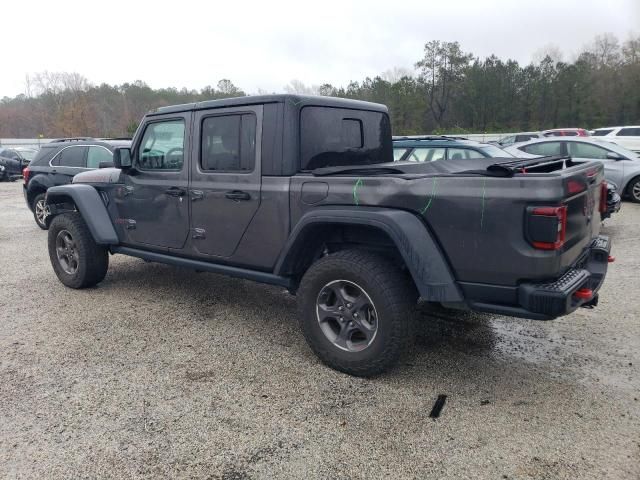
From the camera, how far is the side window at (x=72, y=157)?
925 centimetres

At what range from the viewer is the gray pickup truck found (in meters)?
2.90

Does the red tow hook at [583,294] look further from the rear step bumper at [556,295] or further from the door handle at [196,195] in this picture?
the door handle at [196,195]

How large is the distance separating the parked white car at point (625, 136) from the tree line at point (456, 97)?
29.1m

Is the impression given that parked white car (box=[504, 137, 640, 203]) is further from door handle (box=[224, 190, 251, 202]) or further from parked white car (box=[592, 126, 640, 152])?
door handle (box=[224, 190, 251, 202])

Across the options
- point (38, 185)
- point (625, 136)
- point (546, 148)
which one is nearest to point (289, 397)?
point (38, 185)

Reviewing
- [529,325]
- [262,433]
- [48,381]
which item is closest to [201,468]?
[262,433]

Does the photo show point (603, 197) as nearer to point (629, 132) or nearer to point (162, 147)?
point (162, 147)

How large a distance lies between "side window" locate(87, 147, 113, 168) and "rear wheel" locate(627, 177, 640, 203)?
10.7 meters

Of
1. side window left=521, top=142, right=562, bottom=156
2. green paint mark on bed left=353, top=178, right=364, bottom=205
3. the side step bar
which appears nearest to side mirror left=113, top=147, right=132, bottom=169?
the side step bar

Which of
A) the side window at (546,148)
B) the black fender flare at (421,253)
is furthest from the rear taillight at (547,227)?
the side window at (546,148)

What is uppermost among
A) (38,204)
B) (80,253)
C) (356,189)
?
(356,189)

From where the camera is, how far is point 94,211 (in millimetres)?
5312

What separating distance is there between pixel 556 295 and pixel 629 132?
21.1 m

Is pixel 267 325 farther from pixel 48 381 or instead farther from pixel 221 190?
pixel 48 381
